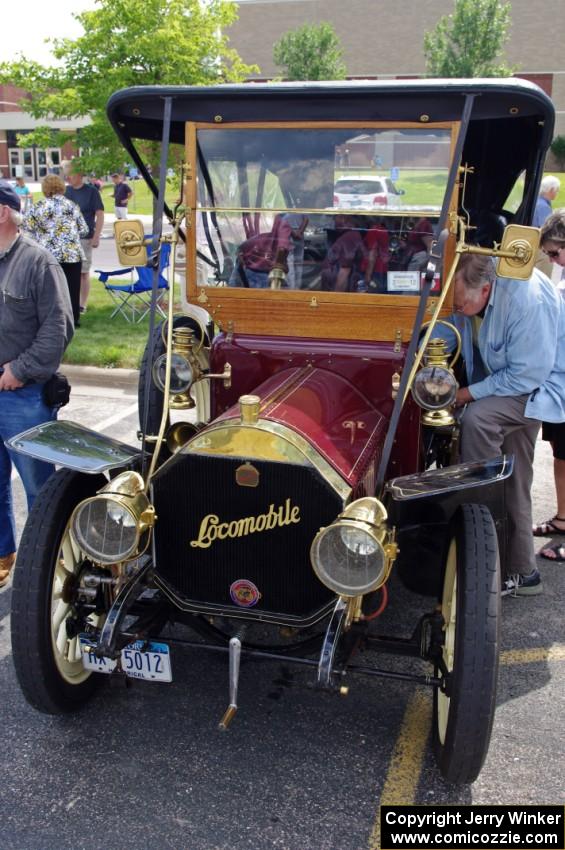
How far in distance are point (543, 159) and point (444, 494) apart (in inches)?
70.4

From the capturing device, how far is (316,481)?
2562mm

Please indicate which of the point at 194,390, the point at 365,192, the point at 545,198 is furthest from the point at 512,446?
the point at 545,198

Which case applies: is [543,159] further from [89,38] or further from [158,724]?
[89,38]

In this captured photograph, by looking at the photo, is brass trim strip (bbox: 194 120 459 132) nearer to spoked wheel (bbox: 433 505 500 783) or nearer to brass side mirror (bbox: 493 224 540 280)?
brass side mirror (bbox: 493 224 540 280)

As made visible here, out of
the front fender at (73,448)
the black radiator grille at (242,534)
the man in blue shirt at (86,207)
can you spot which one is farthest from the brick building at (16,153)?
the black radiator grille at (242,534)

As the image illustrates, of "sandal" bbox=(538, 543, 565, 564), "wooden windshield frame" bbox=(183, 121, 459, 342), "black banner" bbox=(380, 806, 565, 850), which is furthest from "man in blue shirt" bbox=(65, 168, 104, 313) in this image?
"black banner" bbox=(380, 806, 565, 850)

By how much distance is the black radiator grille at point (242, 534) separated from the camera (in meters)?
2.58

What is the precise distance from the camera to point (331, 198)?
3.26 metres

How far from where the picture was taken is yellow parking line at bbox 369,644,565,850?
102 inches

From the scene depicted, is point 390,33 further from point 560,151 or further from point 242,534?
point 242,534

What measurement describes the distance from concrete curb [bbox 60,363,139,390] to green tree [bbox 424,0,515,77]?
25087 mm

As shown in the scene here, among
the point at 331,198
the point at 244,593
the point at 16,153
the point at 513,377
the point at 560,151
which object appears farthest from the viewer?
the point at 16,153

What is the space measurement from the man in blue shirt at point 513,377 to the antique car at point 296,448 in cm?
25

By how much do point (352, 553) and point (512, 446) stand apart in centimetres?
169
